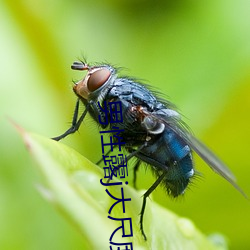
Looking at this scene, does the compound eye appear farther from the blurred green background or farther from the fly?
the blurred green background

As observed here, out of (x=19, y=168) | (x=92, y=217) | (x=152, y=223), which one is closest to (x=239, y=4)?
(x=19, y=168)

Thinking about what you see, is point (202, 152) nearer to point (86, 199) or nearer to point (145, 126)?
point (145, 126)

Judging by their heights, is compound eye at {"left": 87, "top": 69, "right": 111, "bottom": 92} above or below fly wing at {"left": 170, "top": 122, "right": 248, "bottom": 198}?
above

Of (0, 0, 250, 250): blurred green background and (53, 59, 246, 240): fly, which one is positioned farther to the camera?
(0, 0, 250, 250): blurred green background

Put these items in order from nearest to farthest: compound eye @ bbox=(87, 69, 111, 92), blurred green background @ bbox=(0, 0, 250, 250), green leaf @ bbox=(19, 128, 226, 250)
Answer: green leaf @ bbox=(19, 128, 226, 250)
compound eye @ bbox=(87, 69, 111, 92)
blurred green background @ bbox=(0, 0, 250, 250)

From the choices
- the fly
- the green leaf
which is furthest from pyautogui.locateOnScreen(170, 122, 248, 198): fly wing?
the green leaf

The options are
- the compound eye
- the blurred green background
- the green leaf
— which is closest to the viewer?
the green leaf

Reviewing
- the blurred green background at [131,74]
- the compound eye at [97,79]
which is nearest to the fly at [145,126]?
the compound eye at [97,79]
